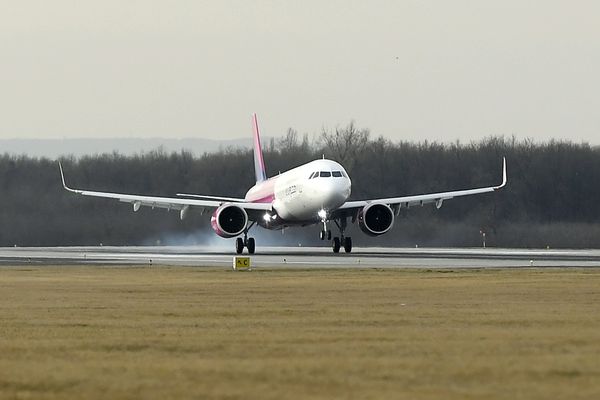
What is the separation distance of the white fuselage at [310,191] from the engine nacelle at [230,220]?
6.54 ft

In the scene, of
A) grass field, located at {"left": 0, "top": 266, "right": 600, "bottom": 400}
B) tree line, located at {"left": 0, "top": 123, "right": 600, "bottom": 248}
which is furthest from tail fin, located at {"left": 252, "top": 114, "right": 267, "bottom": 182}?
grass field, located at {"left": 0, "top": 266, "right": 600, "bottom": 400}

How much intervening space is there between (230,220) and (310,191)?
5.52 m

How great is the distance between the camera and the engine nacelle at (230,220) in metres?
70.0

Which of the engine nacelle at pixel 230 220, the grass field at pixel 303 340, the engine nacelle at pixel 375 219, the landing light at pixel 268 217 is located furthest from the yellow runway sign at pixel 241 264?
the landing light at pixel 268 217

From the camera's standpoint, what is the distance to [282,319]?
997 inches

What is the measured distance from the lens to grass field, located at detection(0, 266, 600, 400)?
51.1ft

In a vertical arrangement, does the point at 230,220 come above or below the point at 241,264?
above

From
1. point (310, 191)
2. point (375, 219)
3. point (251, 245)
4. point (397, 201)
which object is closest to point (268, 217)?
point (251, 245)

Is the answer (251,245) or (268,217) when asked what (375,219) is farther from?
(251,245)

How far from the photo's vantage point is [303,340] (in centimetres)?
2105

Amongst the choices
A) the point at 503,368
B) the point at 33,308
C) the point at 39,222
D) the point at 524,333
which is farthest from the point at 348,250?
the point at 503,368

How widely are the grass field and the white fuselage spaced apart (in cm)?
2761

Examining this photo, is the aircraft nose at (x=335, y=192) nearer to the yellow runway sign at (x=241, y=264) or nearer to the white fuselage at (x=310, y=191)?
the white fuselage at (x=310, y=191)

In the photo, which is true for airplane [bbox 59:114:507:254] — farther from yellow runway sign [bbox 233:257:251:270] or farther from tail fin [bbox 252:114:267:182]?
yellow runway sign [bbox 233:257:251:270]
